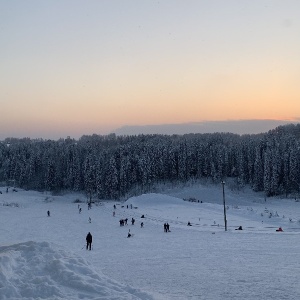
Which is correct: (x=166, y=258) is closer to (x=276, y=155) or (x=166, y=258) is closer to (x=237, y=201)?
(x=237, y=201)

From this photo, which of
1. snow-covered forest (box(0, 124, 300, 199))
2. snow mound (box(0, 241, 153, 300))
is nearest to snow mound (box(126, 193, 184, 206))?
snow-covered forest (box(0, 124, 300, 199))

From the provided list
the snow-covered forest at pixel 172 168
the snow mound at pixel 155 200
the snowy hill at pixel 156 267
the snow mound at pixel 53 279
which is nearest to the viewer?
the snow mound at pixel 53 279

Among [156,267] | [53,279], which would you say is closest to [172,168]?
[156,267]

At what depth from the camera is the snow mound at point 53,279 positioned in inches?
410

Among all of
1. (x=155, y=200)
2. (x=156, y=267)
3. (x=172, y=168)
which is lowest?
(x=155, y=200)

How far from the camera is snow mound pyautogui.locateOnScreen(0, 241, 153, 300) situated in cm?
1042

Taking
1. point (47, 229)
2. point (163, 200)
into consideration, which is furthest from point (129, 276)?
point (163, 200)

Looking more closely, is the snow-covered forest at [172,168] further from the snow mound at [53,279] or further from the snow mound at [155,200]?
the snow mound at [53,279]

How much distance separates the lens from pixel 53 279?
1155 centimetres

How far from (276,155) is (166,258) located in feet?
282

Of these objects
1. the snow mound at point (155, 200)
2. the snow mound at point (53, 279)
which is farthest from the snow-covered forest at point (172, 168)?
the snow mound at point (53, 279)

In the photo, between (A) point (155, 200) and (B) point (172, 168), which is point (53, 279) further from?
(B) point (172, 168)

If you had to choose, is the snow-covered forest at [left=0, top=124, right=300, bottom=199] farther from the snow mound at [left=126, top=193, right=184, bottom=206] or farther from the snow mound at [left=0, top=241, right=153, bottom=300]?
the snow mound at [left=0, top=241, right=153, bottom=300]

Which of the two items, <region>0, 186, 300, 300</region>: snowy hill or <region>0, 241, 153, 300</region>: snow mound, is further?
<region>0, 186, 300, 300</region>: snowy hill
